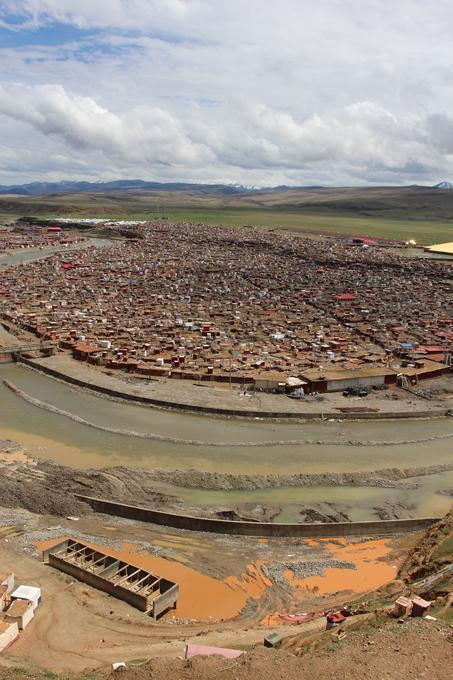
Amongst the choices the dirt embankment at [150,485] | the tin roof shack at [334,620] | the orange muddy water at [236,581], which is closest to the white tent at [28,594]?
the orange muddy water at [236,581]

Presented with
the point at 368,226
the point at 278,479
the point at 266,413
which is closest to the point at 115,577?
the point at 278,479

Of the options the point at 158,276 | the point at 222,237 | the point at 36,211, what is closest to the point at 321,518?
the point at 158,276

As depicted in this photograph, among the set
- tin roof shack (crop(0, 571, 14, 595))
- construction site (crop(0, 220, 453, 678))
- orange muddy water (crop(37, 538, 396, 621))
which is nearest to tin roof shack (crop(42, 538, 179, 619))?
construction site (crop(0, 220, 453, 678))

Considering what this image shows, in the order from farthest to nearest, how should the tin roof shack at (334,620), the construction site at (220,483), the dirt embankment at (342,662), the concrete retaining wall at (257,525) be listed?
the concrete retaining wall at (257,525) → the construction site at (220,483) → the tin roof shack at (334,620) → the dirt embankment at (342,662)

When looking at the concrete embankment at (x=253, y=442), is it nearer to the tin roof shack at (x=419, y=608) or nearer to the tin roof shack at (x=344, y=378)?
the tin roof shack at (x=344, y=378)

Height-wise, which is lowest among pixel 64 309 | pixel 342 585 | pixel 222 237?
pixel 342 585

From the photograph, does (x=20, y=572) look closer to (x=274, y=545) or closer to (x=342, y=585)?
(x=274, y=545)

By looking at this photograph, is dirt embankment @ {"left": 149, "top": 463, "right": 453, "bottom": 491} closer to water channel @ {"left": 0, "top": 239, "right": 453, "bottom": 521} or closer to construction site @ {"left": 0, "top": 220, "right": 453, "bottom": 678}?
construction site @ {"left": 0, "top": 220, "right": 453, "bottom": 678}
